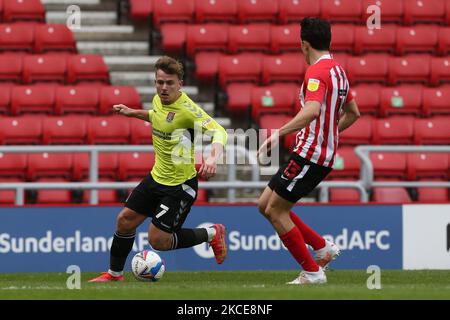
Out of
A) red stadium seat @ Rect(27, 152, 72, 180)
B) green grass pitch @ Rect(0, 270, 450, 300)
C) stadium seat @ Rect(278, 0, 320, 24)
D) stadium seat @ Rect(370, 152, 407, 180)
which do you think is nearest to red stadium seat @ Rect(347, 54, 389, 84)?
stadium seat @ Rect(278, 0, 320, 24)

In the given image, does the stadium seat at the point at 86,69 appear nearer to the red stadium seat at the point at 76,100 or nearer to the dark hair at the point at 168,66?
the red stadium seat at the point at 76,100

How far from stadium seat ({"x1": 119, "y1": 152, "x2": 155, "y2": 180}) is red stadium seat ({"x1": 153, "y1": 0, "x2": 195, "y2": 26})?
10.7 ft

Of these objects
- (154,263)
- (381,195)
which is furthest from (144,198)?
(381,195)

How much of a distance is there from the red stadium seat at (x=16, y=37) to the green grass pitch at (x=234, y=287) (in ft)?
18.4

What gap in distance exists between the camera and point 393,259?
1256 centimetres

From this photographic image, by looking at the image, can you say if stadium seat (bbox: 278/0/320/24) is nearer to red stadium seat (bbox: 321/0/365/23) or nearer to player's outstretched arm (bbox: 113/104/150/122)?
red stadium seat (bbox: 321/0/365/23)

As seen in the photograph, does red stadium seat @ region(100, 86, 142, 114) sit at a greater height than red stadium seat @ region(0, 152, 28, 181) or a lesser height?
greater

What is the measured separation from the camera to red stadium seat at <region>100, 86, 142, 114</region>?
15383 mm

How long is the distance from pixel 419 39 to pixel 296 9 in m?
1.89

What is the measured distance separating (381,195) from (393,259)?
1.83 m

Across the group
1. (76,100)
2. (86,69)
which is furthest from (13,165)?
(86,69)

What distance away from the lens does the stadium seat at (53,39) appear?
16.5 metres

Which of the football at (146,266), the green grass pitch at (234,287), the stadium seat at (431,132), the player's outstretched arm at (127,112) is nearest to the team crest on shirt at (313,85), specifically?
the green grass pitch at (234,287)

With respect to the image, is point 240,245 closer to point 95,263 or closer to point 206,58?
point 95,263
